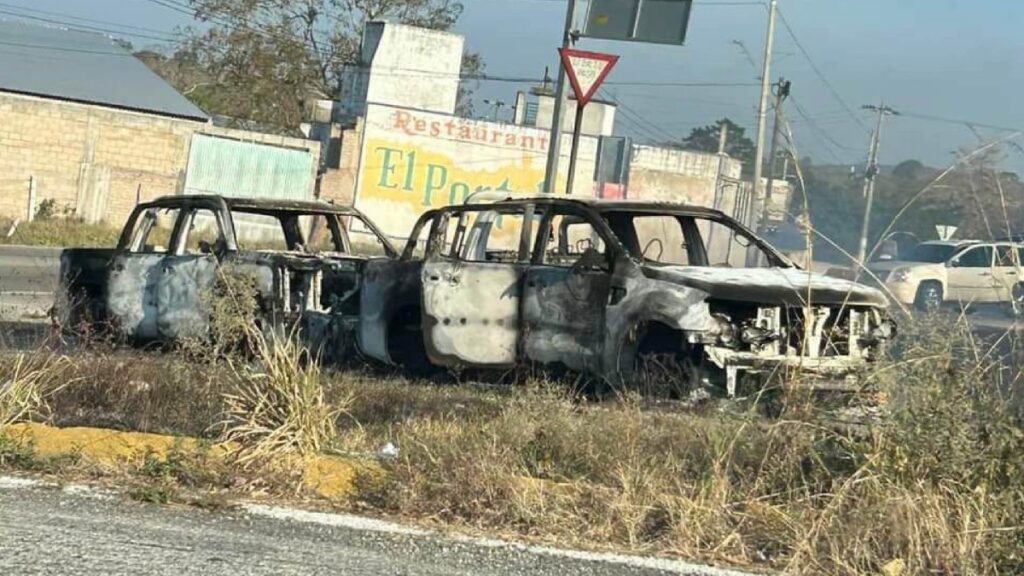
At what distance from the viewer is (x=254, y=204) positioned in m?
11.6

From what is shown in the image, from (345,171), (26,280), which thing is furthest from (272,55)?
(26,280)

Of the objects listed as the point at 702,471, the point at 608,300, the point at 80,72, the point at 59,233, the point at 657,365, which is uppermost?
the point at 80,72

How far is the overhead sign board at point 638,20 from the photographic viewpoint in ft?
43.2

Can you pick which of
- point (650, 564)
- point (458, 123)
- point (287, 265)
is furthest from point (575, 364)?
point (458, 123)

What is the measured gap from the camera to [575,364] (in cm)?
880

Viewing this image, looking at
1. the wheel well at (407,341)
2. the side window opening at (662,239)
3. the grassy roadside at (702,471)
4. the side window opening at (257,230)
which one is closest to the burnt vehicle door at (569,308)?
the side window opening at (662,239)

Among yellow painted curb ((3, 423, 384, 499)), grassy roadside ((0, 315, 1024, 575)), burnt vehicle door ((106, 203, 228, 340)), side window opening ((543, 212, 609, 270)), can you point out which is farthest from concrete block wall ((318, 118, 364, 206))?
yellow painted curb ((3, 423, 384, 499))

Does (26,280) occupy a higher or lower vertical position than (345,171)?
lower

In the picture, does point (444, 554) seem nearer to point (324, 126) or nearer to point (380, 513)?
point (380, 513)

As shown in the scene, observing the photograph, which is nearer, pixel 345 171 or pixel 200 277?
pixel 200 277

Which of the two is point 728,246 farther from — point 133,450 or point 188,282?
point 133,450

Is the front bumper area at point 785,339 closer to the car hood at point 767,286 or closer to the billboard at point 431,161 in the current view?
the car hood at point 767,286

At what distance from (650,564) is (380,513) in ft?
4.41

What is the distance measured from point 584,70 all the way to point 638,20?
2.03m
